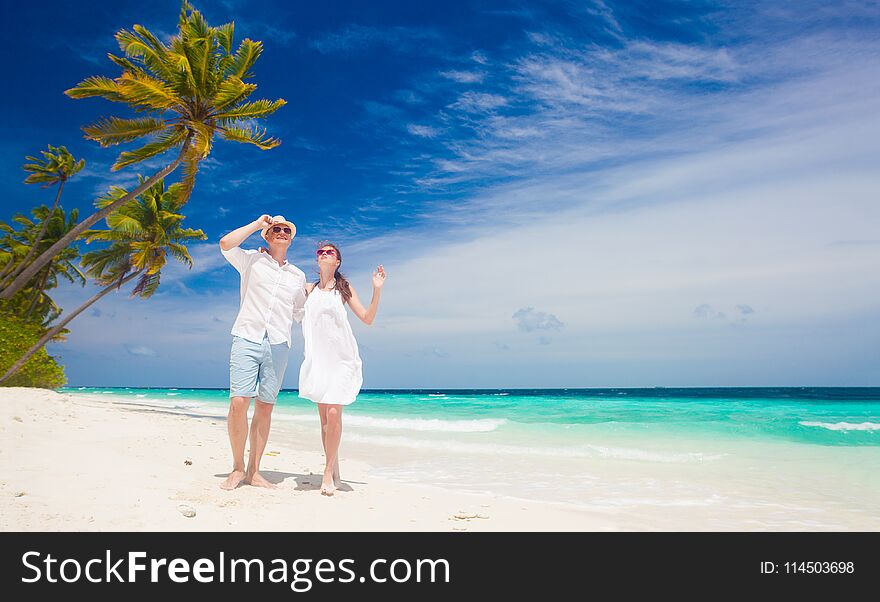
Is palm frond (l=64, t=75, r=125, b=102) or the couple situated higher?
palm frond (l=64, t=75, r=125, b=102)

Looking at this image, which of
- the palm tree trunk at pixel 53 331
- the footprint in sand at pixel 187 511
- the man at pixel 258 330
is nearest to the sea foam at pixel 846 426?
the man at pixel 258 330

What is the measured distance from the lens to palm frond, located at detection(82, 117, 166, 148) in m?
13.3

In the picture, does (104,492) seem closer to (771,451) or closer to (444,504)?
(444,504)

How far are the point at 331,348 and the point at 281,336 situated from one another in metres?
0.47

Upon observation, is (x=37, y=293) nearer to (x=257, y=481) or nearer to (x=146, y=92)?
(x=146, y=92)

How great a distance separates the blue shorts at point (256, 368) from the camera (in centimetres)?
456

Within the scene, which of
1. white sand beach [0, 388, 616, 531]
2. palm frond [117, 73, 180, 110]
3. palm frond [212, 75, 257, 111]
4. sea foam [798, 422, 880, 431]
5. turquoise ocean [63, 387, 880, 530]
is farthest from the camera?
sea foam [798, 422, 880, 431]

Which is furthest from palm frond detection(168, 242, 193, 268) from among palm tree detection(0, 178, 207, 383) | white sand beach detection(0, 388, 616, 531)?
white sand beach detection(0, 388, 616, 531)

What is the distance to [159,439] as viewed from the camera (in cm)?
838

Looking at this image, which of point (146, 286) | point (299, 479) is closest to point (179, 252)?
point (146, 286)

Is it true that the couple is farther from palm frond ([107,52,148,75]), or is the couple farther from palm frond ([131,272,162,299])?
palm frond ([131,272,162,299])

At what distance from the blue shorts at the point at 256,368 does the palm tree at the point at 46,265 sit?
26.1 meters

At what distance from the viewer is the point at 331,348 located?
495 cm
